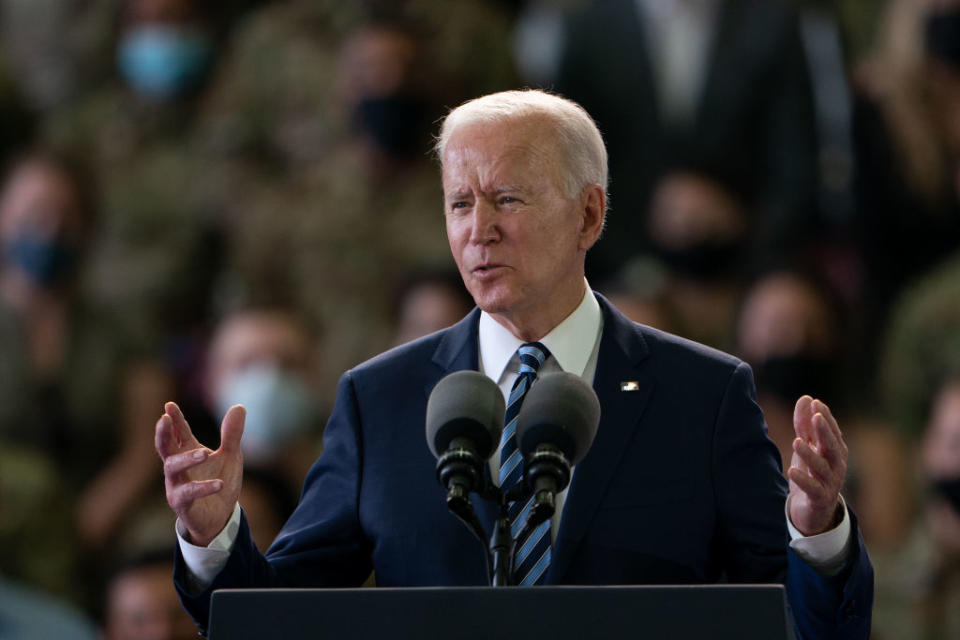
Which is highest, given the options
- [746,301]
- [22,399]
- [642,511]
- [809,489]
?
[809,489]

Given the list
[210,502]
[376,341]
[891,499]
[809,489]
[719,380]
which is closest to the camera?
[809,489]

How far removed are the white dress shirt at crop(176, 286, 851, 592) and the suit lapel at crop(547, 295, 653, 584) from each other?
25mm

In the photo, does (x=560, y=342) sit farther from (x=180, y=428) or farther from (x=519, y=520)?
(x=180, y=428)

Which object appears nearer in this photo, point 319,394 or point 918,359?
point 918,359

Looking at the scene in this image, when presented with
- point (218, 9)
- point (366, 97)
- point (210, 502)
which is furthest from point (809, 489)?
point (218, 9)

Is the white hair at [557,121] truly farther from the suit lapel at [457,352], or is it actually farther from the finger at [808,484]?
the finger at [808,484]

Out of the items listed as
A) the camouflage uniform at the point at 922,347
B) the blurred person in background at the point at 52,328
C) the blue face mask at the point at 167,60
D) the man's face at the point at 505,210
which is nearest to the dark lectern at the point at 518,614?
the man's face at the point at 505,210

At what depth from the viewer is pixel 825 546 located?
2270 mm

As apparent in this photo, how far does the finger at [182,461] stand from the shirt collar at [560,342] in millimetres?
501

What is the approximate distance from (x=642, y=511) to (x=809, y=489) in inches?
12.1

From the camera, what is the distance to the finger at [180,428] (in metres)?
2.29

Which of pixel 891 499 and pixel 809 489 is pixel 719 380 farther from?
pixel 891 499

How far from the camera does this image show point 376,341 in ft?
17.7

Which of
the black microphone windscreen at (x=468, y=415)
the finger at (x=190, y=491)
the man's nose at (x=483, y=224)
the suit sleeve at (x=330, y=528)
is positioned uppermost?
the man's nose at (x=483, y=224)
